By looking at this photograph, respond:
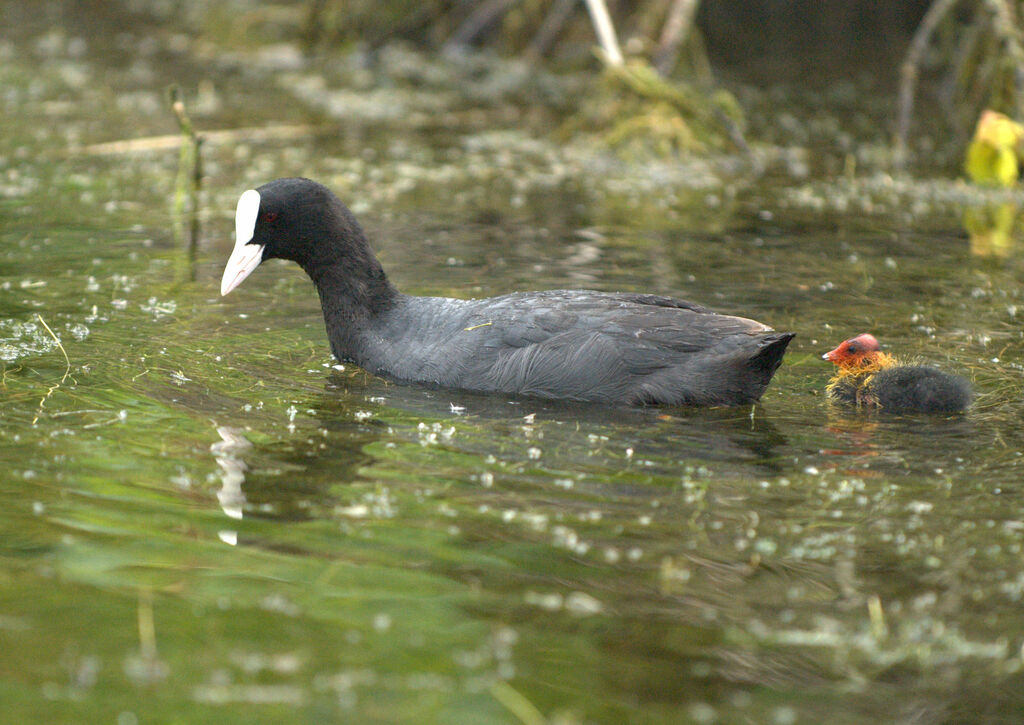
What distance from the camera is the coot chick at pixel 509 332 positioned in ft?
18.2

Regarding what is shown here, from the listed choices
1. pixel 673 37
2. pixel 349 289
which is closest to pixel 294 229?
pixel 349 289

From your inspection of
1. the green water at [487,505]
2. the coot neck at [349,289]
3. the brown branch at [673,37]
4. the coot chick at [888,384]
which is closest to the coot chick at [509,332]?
the coot neck at [349,289]

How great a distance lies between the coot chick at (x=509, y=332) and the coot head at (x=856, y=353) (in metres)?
0.42

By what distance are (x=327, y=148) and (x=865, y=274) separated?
516 centimetres

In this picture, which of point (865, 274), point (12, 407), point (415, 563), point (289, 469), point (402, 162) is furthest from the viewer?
point (402, 162)

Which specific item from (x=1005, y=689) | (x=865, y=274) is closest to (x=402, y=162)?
(x=865, y=274)

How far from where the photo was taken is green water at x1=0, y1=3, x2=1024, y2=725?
331cm

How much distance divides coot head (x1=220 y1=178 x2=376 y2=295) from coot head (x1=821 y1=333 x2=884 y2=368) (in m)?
2.17

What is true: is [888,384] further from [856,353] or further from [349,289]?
[349,289]

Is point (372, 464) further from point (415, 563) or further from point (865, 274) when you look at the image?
point (865, 274)

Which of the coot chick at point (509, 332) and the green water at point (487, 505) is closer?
the green water at point (487, 505)

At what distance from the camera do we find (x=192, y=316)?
22.4ft

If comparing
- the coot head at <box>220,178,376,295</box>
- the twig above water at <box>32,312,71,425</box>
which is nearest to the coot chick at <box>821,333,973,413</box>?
the coot head at <box>220,178,376,295</box>

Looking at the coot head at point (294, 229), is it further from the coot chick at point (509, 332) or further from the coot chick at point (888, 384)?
the coot chick at point (888, 384)
